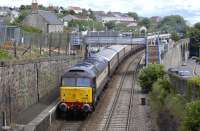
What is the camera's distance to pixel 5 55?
2998 centimetres

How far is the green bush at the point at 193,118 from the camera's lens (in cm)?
1636

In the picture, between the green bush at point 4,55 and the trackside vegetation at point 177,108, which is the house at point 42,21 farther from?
the trackside vegetation at point 177,108

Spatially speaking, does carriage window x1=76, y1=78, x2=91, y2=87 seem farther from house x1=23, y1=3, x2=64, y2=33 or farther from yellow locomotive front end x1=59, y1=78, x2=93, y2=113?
house x1=23, y1=3, x2=64, y2=33

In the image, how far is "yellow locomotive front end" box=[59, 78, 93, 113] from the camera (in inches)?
1139

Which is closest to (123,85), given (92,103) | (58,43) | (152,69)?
(152,69)

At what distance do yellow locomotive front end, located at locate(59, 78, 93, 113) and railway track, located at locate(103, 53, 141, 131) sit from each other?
1.62 metres

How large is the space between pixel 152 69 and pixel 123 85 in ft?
20.3

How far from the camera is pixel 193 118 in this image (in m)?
16.4

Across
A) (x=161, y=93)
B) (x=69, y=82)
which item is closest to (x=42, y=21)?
(x=69, y=82)

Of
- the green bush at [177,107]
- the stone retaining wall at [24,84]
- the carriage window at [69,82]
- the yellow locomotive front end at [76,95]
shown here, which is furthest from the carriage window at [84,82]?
the green bush at [177,107]

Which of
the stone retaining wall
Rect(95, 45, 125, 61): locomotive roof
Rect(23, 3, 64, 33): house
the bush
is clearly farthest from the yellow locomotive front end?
Rect(23, 3, 64, 33): house

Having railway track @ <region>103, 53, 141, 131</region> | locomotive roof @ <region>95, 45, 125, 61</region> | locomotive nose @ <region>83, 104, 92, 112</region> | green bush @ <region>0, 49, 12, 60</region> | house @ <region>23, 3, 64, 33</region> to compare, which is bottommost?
railway track @ <region>103, 53, 141, 131</region>

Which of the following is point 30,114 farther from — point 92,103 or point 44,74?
point 44,74

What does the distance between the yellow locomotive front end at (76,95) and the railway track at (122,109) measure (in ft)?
5.32
